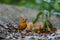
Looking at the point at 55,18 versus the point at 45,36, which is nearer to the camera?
the point at 45,36

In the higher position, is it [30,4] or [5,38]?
[30,4]

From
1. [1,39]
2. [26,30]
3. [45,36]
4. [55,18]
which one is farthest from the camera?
[55,18]

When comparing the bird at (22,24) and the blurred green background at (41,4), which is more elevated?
the blurred green background at (41,4)

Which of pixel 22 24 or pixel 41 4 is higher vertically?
pixel 41 4

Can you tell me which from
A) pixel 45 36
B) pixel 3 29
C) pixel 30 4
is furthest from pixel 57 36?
pixel 30 4

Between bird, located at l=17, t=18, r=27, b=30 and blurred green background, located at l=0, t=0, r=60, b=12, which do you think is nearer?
bird, located at l=17, t=18, r=27, b=30

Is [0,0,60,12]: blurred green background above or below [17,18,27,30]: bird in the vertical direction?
above

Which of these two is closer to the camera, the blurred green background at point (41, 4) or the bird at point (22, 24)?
the bird at point (22, 24)

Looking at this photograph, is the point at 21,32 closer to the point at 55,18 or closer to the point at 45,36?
the point at 45,36

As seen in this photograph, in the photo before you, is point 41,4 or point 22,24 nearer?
point 22,24

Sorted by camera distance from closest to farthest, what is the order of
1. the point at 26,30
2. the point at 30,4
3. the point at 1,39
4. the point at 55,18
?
the point at 1,39, the point at 26,30, the point at 55,18, the point at 30,4
